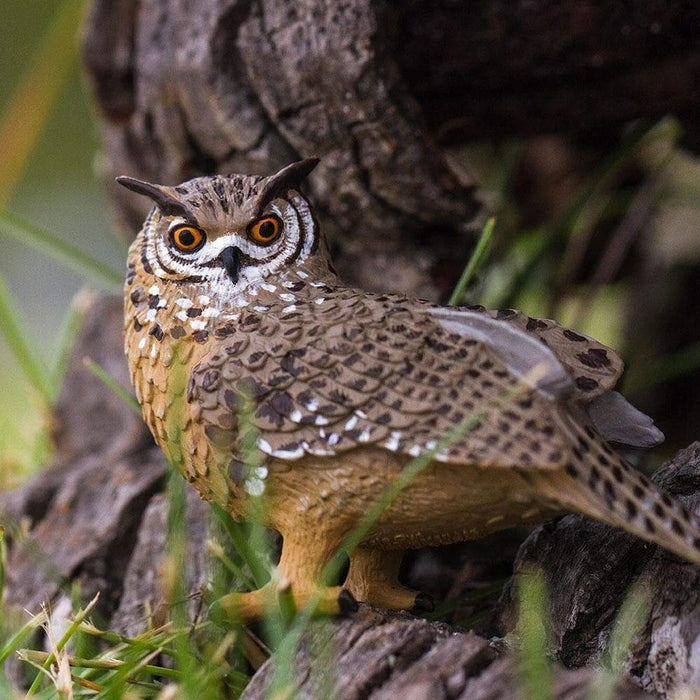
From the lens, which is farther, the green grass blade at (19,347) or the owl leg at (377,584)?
the green grass blade at (19,347)

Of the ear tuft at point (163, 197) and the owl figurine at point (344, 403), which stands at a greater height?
the ear tuft at point (163, 197)

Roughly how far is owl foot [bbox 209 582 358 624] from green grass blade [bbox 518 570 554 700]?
0.82 ft

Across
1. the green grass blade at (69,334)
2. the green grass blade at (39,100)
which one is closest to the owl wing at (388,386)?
the green grass blade at (69,334)

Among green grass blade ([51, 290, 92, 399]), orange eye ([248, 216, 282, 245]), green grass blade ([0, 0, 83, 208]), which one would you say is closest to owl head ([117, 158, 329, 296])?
orange eye ([248, 216, 282, 245])

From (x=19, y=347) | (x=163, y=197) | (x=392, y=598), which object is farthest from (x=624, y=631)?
(x=19, y=347)

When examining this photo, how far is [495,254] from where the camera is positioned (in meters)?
2.49

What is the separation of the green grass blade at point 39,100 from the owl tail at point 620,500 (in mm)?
2243

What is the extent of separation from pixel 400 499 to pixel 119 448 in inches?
48.6

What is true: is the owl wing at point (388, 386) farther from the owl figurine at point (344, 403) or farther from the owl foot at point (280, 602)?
the owl foot at point (280, 602)

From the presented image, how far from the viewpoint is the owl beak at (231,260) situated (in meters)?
1.39

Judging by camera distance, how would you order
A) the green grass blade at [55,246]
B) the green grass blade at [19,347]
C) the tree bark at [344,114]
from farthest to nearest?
1. the green grass blade at [19,347]
2. the green grass blade at [55,246]
3. the tree bark at [344,114]

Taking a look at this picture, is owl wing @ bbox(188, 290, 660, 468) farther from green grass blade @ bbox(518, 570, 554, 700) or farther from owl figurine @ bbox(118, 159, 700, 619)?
green grass blade @ bbox(518, 570, 554, 700)

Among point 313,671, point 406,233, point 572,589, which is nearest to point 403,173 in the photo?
point 406,233

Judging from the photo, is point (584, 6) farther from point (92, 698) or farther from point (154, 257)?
point (92, 698)
